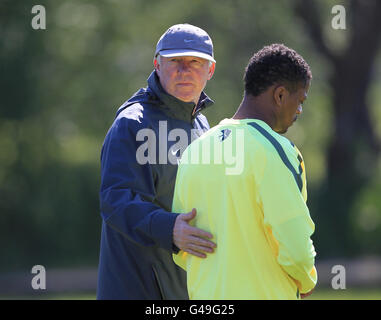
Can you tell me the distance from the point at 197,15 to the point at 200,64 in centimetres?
1553

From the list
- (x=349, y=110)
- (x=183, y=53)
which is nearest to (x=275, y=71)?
(x=183, y=53)

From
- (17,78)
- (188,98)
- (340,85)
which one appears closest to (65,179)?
(17,78)

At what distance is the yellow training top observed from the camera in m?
2.76

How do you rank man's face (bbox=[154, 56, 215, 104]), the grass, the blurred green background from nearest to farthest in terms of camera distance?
man's face (bbox=[154, 56, 215, 104])
the grass
the blurred green background

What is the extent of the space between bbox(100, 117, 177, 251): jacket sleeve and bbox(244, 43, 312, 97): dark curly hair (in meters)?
0.73

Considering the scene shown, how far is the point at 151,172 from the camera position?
3748mm

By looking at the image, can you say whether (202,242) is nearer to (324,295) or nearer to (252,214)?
(252,214)

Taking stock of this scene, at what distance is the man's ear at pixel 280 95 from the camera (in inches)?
118

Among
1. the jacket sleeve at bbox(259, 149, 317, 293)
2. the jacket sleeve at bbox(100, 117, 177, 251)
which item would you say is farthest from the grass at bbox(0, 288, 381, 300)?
the jacket sleeve at bbox(259, 149, 317, 293)

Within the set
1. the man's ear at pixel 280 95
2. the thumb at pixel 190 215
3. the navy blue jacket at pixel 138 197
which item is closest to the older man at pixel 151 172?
the navy blue jacket at pixel 138 197

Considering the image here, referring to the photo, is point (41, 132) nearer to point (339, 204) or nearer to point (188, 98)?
point (339, 204)

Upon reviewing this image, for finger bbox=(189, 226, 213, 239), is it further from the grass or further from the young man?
the grass

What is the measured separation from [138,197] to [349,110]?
14.4m
